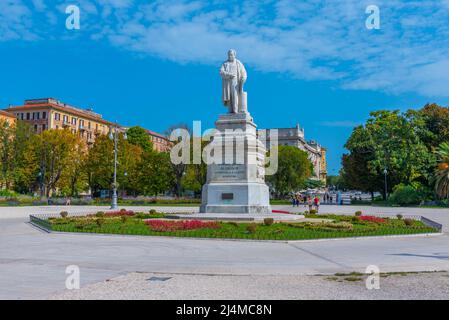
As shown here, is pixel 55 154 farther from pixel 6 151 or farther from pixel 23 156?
pixel 6 151

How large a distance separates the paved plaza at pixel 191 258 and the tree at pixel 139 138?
7655 cm

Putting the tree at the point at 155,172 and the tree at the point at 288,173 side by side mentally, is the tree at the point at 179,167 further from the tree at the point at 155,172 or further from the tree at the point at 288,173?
the tree at the point at 288,173

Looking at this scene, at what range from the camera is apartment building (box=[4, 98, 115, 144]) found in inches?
3730

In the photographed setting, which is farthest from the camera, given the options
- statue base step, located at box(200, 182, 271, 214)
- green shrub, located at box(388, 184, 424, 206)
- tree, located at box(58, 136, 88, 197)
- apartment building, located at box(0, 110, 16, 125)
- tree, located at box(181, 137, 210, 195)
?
apartment building, located at box(0, 110, 16, 125)

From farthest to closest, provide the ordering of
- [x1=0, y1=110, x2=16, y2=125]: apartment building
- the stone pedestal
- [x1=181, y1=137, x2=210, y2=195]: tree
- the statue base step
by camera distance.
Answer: [x1=0, y1=110, x2=16, y2=125]: apartment building
[x1=181, y1=137, x2=210, y2=195]: tree
the stone pedestal
the statue base step

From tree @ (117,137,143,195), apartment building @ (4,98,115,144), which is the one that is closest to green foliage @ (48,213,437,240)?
tree @ (117,137,143,195)

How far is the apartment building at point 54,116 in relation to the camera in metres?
94.8

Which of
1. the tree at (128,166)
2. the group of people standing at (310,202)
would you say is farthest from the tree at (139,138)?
the group of people standing at (310,202)

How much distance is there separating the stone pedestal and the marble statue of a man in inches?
44.3

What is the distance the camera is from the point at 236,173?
82.8ft

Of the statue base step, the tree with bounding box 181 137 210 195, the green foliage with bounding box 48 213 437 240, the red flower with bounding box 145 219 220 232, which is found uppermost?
the tree with bounding box 181 137 210 195

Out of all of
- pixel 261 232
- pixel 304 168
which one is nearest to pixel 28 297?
pixel 261 232

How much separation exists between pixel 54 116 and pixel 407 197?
7317 centimetres

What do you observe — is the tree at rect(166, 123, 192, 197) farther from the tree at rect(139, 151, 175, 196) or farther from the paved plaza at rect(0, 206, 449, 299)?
the paved plaza at rect(0, 206, 449, 299)
